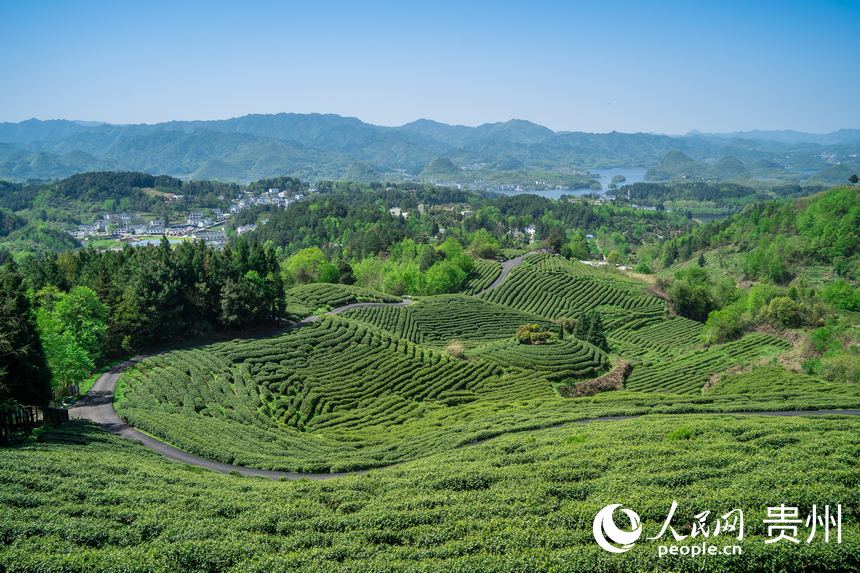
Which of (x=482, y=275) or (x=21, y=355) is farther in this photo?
(x=482, y=275)

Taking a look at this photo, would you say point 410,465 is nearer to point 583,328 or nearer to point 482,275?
point 583,328

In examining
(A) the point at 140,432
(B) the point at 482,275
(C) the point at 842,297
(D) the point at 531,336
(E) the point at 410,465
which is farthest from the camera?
(B) the point at 482,275

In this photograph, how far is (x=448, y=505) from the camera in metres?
18.4

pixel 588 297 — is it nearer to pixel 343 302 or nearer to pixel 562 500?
pixel 343 302

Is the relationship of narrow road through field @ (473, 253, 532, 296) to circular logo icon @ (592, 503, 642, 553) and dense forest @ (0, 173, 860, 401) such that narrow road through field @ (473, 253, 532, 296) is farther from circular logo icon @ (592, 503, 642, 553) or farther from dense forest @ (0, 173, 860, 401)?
circular logo icon @ (592, 503, 642, 553)

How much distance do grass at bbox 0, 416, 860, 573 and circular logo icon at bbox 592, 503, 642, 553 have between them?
11.4 inches

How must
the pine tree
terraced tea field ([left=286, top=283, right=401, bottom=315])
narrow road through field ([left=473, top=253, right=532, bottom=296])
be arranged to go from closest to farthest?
the pine tree, terraced tea field ([left=286, top=283, right=401, bottom=315]), narrow road through field ([left=473, top=253, right=532, bottom=296])

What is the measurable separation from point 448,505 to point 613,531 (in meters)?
5.73

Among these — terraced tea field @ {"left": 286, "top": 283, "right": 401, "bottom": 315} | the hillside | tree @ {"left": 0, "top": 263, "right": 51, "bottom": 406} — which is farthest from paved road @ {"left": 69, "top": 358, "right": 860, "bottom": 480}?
the hillside

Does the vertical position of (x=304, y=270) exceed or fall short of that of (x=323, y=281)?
it exceeds it

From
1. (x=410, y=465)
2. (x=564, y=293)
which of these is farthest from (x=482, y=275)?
(x=410, y=465)

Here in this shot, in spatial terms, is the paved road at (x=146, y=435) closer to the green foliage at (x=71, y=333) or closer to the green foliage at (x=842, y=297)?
the green foliage at (x=71, y=333)

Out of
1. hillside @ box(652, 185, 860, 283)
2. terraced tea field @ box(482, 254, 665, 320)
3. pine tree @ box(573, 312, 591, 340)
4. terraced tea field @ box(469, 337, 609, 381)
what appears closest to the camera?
terraced tea field @ box(469, 337, 609, 381)

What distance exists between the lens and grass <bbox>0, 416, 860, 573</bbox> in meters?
14.5
